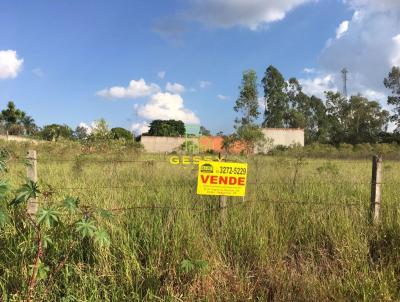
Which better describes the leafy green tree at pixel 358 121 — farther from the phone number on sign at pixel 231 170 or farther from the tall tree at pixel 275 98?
the phone number on sign at pixel 231 170

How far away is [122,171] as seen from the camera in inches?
361

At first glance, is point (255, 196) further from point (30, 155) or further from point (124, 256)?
point (30, 155)

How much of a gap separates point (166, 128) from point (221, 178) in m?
76.4

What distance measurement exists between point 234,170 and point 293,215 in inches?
38.1

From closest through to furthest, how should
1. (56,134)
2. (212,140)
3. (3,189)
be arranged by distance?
(3,189) < (56,134) < (212,140)

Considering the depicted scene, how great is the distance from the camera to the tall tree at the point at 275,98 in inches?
2675

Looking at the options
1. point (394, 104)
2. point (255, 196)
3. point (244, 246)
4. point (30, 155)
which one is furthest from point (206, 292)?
point (394, 104)

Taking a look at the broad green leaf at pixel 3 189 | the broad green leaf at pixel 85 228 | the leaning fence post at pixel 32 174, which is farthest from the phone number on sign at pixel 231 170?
the broad green leaf at pixel 3 189

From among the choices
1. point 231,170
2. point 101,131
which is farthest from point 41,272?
point 101,131

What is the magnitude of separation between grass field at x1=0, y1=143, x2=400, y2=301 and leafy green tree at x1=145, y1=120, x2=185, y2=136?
7401 cm

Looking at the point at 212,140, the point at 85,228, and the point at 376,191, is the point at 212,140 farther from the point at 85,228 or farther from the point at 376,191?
the point at 85,228

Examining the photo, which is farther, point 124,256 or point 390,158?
point 390,158

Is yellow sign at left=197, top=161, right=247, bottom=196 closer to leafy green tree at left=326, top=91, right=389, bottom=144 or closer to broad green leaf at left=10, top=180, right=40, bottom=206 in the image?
broad green leaf at left=10, top=180, right=40, bottom=206

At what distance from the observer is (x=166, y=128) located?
81000 mm
